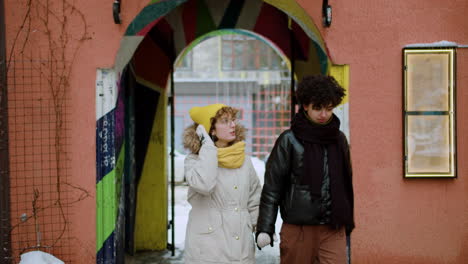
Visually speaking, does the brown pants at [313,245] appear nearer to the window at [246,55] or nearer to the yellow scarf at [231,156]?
the yellow scarf at [231,156]

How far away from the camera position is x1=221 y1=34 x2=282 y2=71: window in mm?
18281

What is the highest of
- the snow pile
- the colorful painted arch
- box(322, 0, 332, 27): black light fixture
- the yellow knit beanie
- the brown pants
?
the colorful painted arch

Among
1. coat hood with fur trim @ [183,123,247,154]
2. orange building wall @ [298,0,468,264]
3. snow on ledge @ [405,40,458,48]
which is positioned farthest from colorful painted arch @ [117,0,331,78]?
coat hood with fur trim @ [183,123,247,154]

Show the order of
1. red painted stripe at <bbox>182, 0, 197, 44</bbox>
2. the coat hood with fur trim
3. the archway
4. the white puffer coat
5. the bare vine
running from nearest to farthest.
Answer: the white puffer coat, the coat hood with fur trim, the bare vine, the archway, red painted stripe at <bbox>182, 0, 197, 44</bbox>

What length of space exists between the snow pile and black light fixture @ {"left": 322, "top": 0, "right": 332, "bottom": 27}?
309 centimetres

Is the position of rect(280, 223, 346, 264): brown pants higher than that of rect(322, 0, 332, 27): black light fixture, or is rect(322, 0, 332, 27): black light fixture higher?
rect(322, 0, 332, 27): black light fixture

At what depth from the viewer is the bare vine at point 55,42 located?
4.27 m

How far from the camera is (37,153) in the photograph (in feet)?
14.2

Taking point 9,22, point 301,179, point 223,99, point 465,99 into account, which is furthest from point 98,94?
point 223,99

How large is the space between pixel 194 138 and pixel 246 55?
15507 mm

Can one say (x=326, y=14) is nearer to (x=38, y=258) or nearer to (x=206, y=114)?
(x=206, y=114)

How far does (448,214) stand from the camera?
4.30 meters

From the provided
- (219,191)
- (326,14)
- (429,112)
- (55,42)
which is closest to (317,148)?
(219,191)

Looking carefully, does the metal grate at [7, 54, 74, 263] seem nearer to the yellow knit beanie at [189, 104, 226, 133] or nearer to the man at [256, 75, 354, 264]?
the yellow knit beanie at [189, 104, 226, 133]
